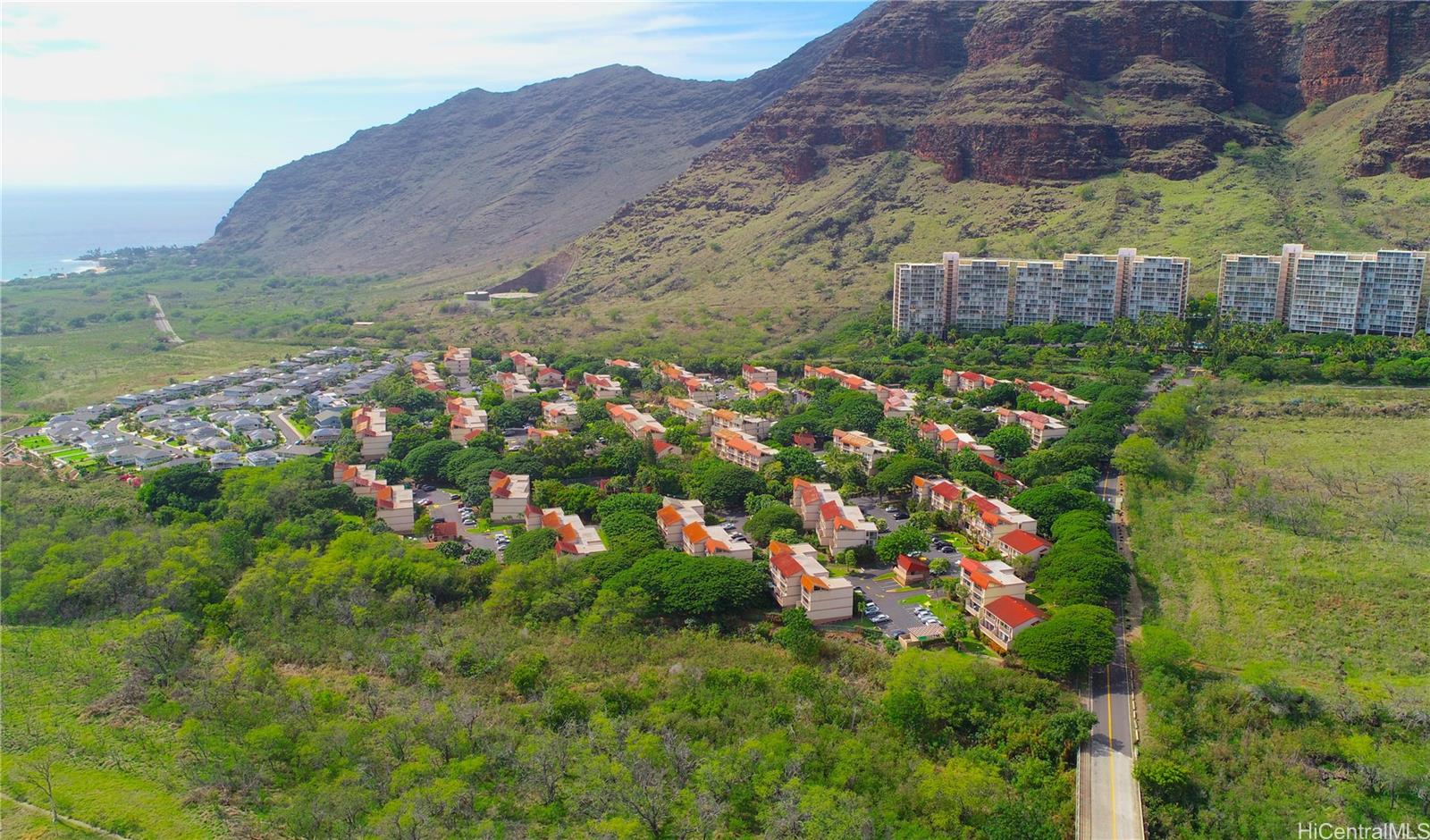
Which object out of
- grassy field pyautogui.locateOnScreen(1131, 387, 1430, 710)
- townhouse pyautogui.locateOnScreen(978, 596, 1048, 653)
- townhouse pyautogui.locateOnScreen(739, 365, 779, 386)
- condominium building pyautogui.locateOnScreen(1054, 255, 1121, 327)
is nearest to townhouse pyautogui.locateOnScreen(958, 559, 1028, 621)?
townhouse pyautogui.locateOnScreen(978, 596, 1048, 653)

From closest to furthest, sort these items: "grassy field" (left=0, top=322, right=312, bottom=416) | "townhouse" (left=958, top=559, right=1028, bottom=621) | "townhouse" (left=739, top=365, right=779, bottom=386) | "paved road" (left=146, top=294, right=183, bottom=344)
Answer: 1. "townhouse" (left=958, top=559, right=1028, bottom=621)
2. "townhouse" (left=739, top=365, right=779, bottom=386)
3. "grassy field" (left=0, top=322, right=312, bottom=416)
4. "paved road" (left=146, top=294, right=183, bottom=344)

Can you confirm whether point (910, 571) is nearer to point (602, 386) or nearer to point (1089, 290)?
point (602, 386)

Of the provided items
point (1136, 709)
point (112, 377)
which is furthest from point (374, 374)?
point (1136, 709)

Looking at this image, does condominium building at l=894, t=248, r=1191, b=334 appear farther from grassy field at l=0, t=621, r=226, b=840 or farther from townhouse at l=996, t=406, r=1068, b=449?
grassy field at l=0, t=621, r=226, b=840

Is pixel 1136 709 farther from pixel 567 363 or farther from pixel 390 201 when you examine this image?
pixel 390 201

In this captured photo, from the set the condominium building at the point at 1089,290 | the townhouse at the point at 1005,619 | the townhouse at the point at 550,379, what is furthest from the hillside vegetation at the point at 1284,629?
the townhouse at the point at 550,379

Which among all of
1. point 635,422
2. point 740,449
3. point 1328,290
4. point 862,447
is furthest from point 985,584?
point 1328,290
